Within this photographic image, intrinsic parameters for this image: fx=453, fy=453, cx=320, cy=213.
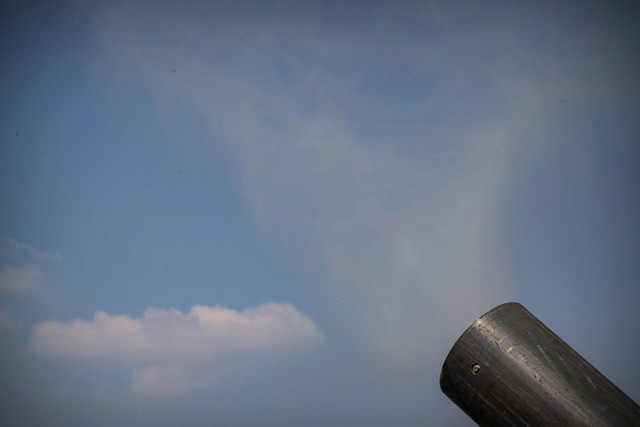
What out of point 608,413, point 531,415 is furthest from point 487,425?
point 608,413

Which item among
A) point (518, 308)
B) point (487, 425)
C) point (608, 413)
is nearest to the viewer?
point (608, 413)

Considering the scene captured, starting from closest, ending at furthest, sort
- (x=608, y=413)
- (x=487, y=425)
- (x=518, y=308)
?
(x=608, y=413), (x=487, y=425), (x=518, y=308)

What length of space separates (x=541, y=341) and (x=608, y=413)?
2.36 feet

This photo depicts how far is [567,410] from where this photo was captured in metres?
3.77

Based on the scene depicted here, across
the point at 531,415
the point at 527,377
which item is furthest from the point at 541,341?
the point at 531,415

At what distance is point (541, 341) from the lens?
13.5 ft

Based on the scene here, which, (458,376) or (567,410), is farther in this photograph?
(458,376)

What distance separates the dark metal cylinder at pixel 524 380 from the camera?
379 cm

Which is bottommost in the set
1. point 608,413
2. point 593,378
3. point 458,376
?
point 608,413

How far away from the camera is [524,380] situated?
3.93m

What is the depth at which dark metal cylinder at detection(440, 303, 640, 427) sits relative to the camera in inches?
149

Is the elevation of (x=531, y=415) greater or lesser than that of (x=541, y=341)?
lesser

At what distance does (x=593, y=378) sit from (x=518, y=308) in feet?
2.72

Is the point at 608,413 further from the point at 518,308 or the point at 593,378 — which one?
the point at 518,308
